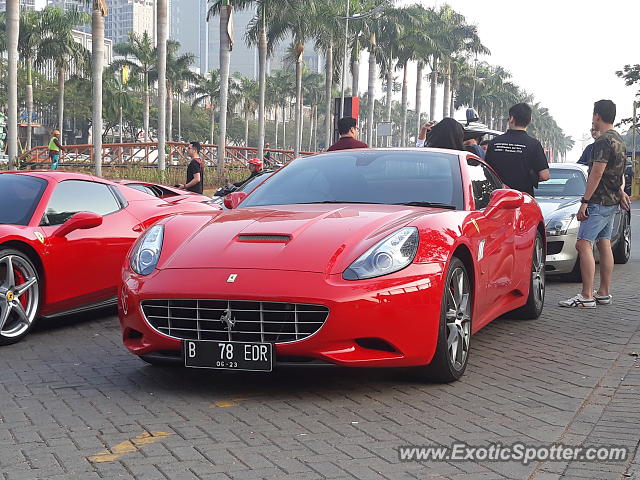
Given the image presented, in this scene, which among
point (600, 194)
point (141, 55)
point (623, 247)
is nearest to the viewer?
point (600, 194)

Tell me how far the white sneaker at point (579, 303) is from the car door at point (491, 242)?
2.09 meters

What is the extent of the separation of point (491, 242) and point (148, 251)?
231 centimetres

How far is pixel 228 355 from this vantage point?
15.4 ft

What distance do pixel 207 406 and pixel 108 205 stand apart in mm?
3597

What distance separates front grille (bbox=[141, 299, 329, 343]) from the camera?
4.62 m

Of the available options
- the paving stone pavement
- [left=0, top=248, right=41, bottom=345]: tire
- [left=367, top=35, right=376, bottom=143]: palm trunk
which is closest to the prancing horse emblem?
the paving stone pavement

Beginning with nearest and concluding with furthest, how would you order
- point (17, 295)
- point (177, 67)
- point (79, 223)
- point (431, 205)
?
point (431, 205) < point (17, 295) < point (79, 223) < point (177, 67)

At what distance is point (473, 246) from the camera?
5555 mm

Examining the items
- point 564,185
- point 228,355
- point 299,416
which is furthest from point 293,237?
point 564,185

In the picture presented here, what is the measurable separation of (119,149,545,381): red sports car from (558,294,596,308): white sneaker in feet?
9.19

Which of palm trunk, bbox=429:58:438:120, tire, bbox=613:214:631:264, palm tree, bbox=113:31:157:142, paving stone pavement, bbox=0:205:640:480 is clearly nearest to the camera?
paving stone pavement, bbox=0:205:640:480

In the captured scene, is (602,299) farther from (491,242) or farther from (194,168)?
(194,168)

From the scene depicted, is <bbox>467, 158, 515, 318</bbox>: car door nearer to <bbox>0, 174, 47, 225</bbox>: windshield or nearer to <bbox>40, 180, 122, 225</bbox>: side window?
<bbox>40, 180, 122, 225</bbox>: side window

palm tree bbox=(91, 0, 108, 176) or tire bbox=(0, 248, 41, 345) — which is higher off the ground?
palm tree bbox=(91, 0, 108, 176)
